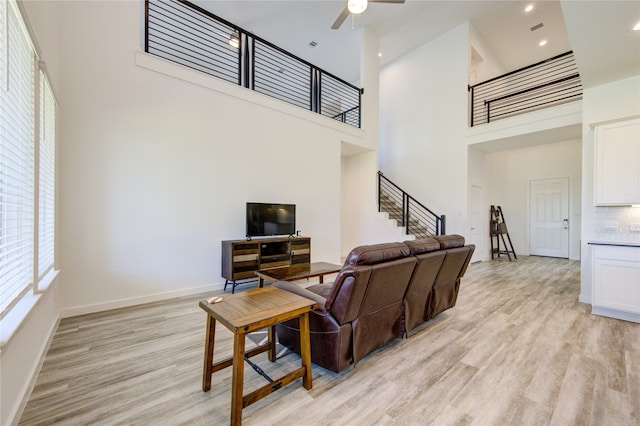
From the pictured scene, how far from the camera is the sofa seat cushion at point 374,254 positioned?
Answer: 6.21 ft

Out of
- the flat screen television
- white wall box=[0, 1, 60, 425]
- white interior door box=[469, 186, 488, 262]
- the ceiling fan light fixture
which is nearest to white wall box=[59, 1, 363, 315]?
the flat screen television

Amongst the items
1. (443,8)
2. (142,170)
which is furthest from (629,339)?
(443,8)

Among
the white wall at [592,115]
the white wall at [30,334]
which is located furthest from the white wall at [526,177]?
the white wall at [30,334]

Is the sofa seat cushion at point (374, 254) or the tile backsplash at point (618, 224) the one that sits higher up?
the tile backsplash at point (618, 224)

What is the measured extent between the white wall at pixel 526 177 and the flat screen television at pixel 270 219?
18.7 feet

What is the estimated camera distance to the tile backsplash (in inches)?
131

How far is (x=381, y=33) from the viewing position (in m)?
6.70

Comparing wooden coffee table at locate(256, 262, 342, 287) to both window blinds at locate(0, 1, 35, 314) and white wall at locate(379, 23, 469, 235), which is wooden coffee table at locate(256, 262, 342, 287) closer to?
window blinds at locate(0, 1, 35, 314)

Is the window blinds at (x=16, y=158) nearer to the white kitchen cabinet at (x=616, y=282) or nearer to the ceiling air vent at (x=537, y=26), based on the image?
the white kitchen cabinet at (x=616, y=282)

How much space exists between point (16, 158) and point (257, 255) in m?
2.75

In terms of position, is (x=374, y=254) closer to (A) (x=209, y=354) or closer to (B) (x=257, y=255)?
(A) (x=209, y=354)

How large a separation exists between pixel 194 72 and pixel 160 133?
1.06m

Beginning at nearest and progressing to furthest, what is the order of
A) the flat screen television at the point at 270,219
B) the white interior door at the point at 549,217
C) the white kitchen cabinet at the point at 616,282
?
1. the white kitchen cabinet at the point at 616,282
2. the flat screen television at the point at 270,219
3. the white interior door at the point at 549,217

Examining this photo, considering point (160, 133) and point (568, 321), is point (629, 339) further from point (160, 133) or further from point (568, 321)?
point (160, 133)
